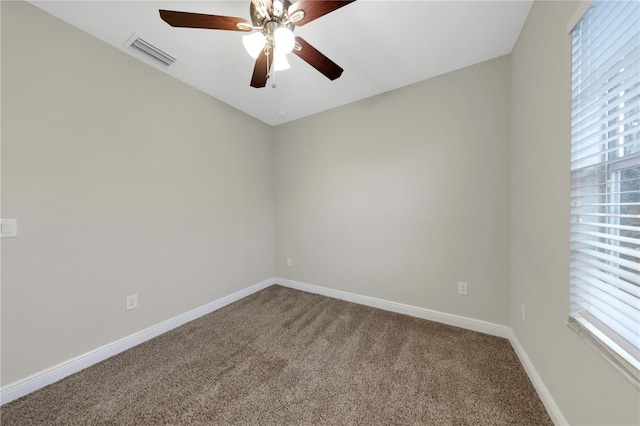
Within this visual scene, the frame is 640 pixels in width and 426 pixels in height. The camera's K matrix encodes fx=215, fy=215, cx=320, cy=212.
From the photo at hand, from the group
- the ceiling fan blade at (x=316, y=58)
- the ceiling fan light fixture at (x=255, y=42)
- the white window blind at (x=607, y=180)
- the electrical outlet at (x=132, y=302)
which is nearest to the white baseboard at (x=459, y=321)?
the white window blind at (x=607, y=180)

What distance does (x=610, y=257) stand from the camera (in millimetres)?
820

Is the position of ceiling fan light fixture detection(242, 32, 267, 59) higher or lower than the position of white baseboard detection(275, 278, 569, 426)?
higher

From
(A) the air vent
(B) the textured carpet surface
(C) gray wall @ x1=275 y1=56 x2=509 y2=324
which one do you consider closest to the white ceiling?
(A) the air vent

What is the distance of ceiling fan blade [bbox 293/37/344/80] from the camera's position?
1324 millimetres

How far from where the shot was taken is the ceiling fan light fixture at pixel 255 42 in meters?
1.28

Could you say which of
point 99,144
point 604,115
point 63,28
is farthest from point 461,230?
point 63,28

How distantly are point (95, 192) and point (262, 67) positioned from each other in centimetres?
159

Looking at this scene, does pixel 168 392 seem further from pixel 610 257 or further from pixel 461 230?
pixel 461 230

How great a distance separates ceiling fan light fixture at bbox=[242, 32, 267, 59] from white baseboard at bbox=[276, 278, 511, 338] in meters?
2.53

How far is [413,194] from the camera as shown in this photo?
2.24 meters

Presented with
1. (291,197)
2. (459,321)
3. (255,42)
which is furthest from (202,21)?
(459,321)

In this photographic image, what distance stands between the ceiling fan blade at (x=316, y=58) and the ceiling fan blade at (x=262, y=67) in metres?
0.19

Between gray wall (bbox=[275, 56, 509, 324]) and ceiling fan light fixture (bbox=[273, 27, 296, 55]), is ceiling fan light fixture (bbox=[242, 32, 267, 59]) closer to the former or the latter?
ceiling fan light fixture (bbox=[273, 27, 296, 55])

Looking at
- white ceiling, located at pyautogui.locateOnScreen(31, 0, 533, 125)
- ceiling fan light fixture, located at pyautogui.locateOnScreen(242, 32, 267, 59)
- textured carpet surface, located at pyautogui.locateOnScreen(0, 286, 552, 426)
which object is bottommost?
textured carpet surface, located at pyautogui.locateOnScreen(0, 286, 552, 426)
